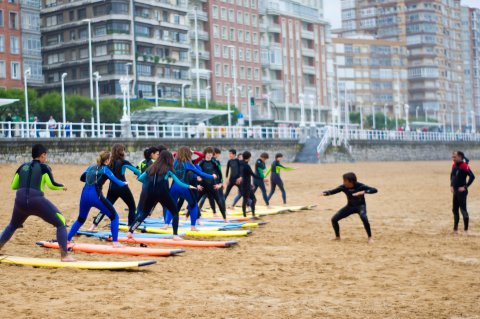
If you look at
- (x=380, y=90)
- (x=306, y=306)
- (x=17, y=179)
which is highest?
(x=380, y=90)

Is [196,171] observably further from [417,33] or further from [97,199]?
[417,33]

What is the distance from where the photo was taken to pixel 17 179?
11.6m

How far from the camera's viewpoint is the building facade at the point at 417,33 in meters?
147

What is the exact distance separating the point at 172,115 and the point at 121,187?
133 ft

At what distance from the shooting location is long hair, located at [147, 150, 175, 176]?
46.8 feet

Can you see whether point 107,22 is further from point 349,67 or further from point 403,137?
point 349,67

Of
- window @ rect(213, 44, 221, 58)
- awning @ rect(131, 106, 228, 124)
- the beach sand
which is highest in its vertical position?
window @ rect(213, 44, 221, 58)

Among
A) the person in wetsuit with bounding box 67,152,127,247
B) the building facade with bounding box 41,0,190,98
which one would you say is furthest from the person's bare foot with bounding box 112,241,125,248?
the building facade with bounding box 41,0,190,98

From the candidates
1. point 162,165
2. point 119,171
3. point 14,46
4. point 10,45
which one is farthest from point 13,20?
point 162,165

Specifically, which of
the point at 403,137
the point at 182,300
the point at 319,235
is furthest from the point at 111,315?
the point at 403,137

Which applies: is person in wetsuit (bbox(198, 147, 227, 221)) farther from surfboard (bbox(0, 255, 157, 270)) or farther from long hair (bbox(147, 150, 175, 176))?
surfboard (bbox(0, 255, 157, 270))

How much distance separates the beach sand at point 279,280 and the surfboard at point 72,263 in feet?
0.40

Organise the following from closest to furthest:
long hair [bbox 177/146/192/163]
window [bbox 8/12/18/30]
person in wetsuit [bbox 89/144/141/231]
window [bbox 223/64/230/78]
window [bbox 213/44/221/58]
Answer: person in wetsuit [bbox 89/144/141/231] → long hair [bbox 177/146/192/163] → window [bbox 8/12/18/30] → window [bbox 213/44/221/58] → window [bbox 223/64/230/78]

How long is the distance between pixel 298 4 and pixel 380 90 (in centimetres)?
3486
